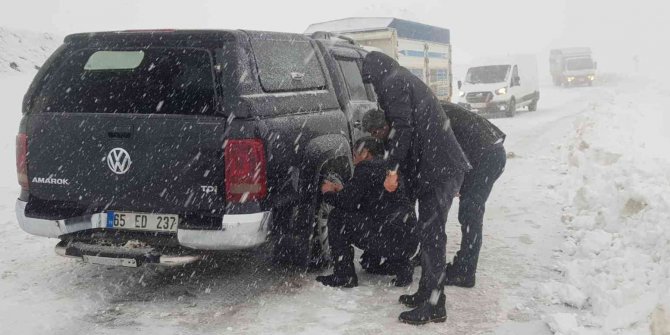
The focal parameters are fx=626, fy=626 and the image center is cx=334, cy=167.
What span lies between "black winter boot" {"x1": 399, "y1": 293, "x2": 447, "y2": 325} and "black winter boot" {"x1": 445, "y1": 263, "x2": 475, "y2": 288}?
0.75 m

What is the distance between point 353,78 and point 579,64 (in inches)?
1634

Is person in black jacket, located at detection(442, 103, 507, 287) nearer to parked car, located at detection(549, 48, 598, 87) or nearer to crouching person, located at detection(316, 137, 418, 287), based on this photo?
crouching person, located at detection(316, 137, 418, 287)

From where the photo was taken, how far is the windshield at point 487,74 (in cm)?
2264

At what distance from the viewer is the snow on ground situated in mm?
4152

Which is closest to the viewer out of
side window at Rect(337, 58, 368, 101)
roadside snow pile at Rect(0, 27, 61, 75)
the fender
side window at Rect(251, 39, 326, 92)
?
side window at Rect(251, 39, 326, 92)

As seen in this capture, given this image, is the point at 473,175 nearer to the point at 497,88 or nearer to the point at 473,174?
the point at 473,174

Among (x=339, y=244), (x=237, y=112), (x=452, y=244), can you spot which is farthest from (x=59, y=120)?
(x=452, y=244)

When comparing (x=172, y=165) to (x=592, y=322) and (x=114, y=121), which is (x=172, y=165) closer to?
(x=114, y=121)

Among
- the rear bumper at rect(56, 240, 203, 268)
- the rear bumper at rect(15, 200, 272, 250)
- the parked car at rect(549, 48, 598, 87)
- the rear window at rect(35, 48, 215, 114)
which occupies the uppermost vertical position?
the rear window at rect(35, 48, 215, 114)

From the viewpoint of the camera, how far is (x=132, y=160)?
4.23 meters

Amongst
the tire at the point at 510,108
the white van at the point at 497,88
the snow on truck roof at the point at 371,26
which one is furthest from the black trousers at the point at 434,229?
the tire at the point at 510,108

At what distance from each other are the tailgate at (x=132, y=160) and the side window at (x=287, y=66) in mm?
651

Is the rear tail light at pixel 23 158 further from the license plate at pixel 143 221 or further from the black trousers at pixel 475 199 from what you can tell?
the black trousers at pixel 475 199

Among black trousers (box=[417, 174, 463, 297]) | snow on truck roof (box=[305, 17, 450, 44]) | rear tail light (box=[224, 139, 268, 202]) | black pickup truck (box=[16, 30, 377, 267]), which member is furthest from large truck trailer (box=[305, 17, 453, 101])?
rear tail light (box=[224, 139, 268, 202])
